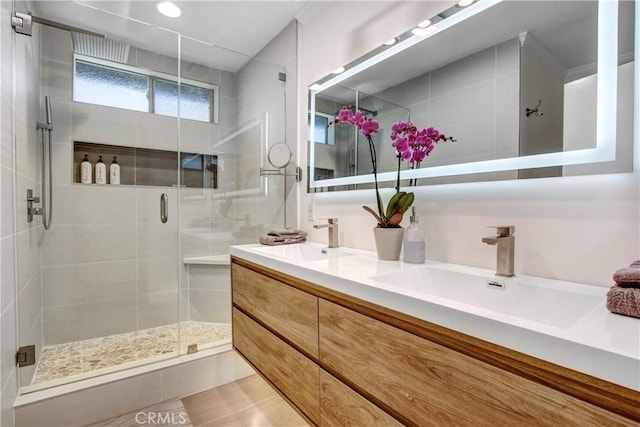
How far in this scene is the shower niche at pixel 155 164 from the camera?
245 centimetres

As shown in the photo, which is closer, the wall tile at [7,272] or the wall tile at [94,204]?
the wall tile at [7,272]

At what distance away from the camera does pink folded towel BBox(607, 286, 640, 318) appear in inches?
23.1

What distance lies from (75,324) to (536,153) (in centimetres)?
303

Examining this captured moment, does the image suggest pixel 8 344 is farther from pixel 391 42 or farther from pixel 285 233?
pixel 391 42

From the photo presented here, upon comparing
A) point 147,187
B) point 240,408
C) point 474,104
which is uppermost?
point 474,104

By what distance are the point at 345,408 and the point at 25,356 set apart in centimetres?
178

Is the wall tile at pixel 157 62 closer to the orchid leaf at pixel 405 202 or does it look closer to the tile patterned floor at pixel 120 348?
the tile patterned floor at pixel 120 348

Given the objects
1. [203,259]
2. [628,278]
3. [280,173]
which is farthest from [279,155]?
[628,278]

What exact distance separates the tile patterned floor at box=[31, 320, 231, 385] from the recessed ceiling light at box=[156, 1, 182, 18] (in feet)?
7.40

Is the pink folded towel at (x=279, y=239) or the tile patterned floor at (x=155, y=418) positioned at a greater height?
the pink folded towel at (x=279, y=239)

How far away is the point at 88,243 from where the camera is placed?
2355 mm

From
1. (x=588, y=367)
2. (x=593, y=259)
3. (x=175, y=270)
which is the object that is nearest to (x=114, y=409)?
(x=175, y=270)

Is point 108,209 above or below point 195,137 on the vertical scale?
below

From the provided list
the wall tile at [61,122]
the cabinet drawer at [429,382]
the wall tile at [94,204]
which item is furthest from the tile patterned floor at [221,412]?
the wall tile at [61,122]
